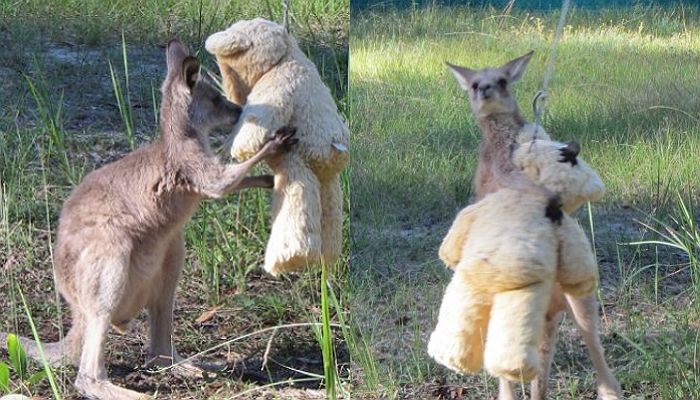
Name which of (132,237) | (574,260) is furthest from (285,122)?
(574,260)

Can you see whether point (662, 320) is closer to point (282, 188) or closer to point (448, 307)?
point (448, 307)

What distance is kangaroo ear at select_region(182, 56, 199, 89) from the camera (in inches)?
150

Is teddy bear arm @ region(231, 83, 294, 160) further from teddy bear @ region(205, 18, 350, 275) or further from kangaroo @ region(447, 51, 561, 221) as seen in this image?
kangaroo @ region(447, 51, 561, 221)

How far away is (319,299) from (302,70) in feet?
2.95

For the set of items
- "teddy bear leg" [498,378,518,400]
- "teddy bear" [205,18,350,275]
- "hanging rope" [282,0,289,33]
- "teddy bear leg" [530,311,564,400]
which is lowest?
"teddy bear leg" [498,378,518,400]

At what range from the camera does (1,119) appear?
4.24 m

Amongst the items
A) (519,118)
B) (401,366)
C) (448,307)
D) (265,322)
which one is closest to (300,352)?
(265,322)

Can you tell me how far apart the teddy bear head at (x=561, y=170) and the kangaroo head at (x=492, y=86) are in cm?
13

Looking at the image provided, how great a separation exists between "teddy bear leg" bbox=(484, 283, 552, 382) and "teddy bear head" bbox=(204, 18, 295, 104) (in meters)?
1.01

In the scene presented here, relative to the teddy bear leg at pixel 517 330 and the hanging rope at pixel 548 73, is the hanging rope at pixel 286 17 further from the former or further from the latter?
the teddy bear leg at pixel 517 330

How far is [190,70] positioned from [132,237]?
1.96 ft

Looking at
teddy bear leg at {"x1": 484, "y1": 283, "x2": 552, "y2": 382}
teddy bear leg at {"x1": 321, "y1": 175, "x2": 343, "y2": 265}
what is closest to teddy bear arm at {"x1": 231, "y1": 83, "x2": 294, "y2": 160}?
teddy bear leg at {"x1": 321, "y1": 175, "x2": 343, "y2": 265}

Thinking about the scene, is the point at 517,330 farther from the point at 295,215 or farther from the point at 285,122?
the point at 285,122

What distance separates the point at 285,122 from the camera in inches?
145
